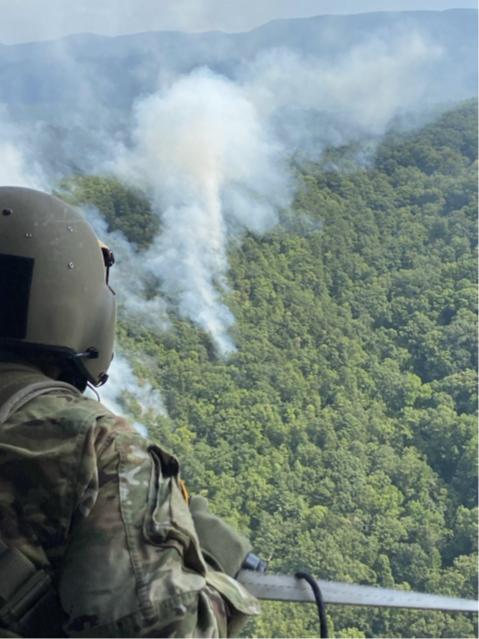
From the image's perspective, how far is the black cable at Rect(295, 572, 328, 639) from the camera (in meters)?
0.90

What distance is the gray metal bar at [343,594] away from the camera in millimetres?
907

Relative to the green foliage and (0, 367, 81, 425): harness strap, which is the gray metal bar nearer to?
(0, 367, 81, 425): harness strap

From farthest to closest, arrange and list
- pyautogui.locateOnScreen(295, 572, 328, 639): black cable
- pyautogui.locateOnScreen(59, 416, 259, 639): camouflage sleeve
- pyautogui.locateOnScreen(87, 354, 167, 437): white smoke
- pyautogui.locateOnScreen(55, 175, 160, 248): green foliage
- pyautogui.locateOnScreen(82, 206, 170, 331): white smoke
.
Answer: pyautogui.locateOnScreen(55, 175, 160, 248): green foliage < pyautogui.locateOnScreen(82, 206, 170, 331): white smoke < pyautogui.locateOnScreen(87, 354, 167, 437): white smoke < pyautogui.locateOnScreen(295, 572, 328, 639): black cable < pyautogui.locateOnScreen(59, 416, 259, 639): camouflage sleeve

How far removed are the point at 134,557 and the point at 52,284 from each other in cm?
44

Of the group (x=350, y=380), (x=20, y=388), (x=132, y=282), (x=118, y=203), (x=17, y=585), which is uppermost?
(x=20, y=388)

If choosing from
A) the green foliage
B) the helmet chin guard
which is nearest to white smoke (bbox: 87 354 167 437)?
the green foliage

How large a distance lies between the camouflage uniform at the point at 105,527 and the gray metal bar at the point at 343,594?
12 cm

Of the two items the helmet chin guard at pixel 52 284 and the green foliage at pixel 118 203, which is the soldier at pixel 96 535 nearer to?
the helmet chin guard at pixel 52 284

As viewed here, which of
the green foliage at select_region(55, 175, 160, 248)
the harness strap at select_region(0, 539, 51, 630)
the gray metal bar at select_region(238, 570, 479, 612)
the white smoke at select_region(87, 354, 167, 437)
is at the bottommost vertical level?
the white smoke at select_region(87, 354, 167, 437)

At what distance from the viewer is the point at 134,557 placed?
69 cm

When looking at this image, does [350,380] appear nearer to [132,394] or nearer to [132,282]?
[132,394]

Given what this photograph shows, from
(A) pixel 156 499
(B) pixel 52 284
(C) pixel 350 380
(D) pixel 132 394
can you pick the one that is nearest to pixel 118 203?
(D) pixel 132 394

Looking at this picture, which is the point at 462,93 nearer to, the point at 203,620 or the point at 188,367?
the point at 188,367

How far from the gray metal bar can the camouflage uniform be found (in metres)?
0.12
